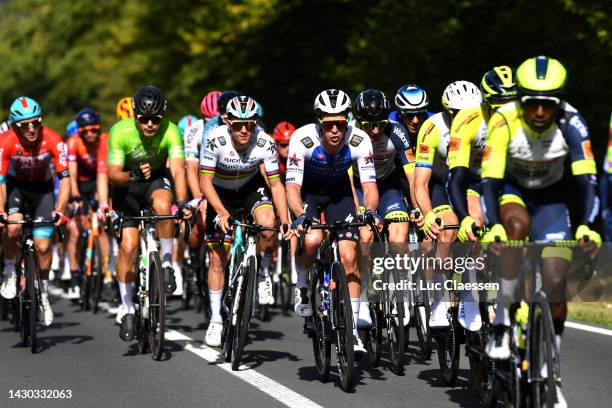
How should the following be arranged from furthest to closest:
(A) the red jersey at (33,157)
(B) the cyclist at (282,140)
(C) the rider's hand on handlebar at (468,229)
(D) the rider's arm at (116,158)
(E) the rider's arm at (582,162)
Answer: (B) the cyclist at (282,140) → (A) the red jersey at (33,157) → (D) the rider's arm at (116,158) → (C) the rider's hand on handlebar at (468,229) → (E) the rider's arm at (582,162)

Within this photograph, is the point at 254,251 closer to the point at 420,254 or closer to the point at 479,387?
the point at 420,254

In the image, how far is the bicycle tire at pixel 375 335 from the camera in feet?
33.2

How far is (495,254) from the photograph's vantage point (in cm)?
696

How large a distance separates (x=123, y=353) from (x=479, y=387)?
407 centimetres

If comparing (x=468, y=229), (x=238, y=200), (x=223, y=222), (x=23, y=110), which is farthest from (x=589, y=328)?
(x=23, y=110)

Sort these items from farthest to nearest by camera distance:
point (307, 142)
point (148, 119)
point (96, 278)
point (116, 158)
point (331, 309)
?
point (96, 278) < point (116, 158) < point (148, 119) < point (307, 142) < point (331, 309)

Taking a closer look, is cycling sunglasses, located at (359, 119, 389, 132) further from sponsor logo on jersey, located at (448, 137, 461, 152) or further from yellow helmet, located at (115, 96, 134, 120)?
yellow helmet, located at (115, 96, 134, 120)

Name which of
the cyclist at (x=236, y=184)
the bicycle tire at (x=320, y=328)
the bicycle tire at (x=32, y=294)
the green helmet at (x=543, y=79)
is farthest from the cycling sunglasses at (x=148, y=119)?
the green helmet at (x=543, y=79)

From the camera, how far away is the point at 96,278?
15125 millimetres

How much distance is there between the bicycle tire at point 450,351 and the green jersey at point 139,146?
3.45 m

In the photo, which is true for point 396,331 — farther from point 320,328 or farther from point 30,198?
point 30,198

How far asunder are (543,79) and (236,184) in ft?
15.4

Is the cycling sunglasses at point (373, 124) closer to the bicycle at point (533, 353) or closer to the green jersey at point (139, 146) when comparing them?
the green jersey at point (139, 146)

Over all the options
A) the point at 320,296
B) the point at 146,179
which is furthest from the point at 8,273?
the point at 320,296
